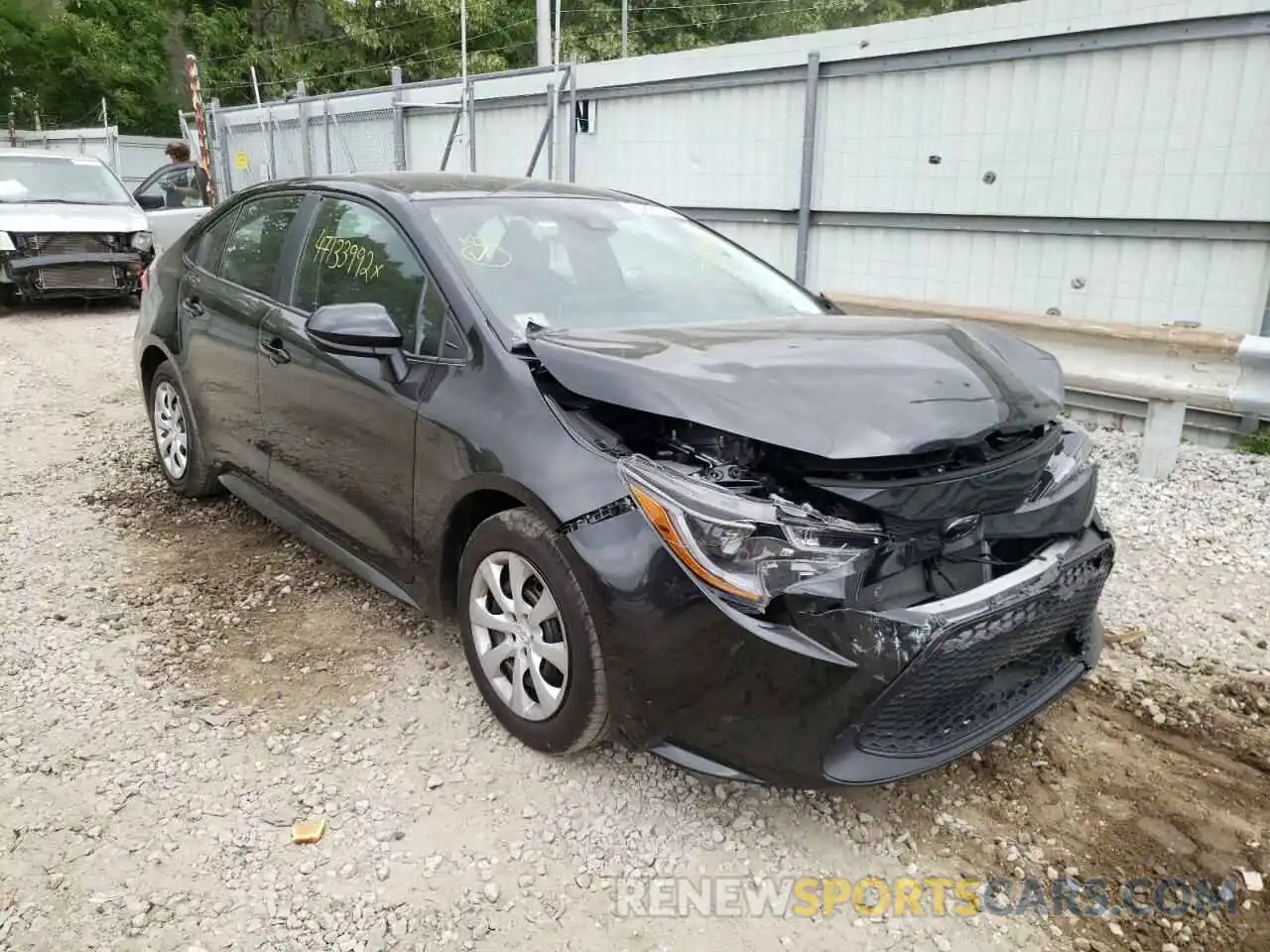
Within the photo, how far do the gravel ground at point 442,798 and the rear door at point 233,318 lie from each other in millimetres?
644

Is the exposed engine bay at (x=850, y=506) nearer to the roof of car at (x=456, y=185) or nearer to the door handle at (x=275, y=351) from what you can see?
the roof of car at (x=456, y=185)

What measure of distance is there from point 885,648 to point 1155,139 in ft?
17.1

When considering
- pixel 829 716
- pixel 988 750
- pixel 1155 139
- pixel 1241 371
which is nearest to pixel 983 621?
pixel 829 716

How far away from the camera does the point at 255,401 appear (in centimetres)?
387

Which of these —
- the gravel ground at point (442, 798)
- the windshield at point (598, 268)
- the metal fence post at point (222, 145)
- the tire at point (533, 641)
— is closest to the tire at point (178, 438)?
the gravel ground at point (442, 798)

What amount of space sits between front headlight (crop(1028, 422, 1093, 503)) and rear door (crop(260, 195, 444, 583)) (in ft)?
6.01

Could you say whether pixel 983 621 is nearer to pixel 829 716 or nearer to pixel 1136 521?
pixel 829 716

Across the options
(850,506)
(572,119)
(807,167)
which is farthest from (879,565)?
(572,119)

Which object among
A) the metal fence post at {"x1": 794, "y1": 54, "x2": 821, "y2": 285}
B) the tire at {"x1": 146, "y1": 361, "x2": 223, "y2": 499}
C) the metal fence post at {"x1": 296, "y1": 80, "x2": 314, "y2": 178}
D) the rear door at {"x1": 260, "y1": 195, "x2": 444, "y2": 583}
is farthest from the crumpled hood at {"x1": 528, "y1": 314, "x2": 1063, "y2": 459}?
the metal fence post at {"x1": 296, "y1": 80, "x2": 314, "y2": 178}

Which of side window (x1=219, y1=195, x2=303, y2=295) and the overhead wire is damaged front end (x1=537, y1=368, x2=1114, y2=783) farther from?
the overhead wire

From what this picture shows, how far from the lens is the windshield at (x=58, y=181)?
1059 cm

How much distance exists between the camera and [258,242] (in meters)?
4.07

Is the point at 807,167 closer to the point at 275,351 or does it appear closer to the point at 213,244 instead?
the point at 213,244

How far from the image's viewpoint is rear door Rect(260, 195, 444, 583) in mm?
3082
